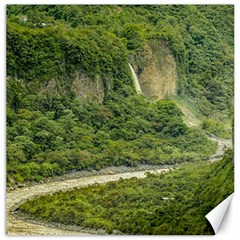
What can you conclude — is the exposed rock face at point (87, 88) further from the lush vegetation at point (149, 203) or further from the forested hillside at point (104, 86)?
the lush vegetation at point (149, 203)

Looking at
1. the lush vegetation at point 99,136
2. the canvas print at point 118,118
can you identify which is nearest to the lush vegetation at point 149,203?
the canvas print at point 118,118

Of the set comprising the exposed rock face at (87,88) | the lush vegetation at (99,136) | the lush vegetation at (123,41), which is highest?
the lush vegetation at (123,41)

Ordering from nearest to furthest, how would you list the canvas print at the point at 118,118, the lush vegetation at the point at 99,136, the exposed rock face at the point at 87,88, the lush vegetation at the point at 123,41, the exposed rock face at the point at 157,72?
the canvas print at the point at 118,118 < the lush vegetation at the point at 99,136 < the lush vegetation at the point at 123,41 < the exposed rock face at the point at 87,88 < the exposed rock face at the point at 157,72

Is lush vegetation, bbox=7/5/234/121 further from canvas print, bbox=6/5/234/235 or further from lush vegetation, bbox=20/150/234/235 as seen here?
lush vegetation, bbox=20/150/234/235

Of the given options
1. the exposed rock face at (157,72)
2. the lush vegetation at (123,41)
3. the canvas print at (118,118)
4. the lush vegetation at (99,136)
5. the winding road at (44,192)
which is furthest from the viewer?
the exposed rock face at (157,72)

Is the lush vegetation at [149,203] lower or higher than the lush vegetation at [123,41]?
lower

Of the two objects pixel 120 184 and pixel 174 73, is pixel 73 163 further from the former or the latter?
pixel 174 73

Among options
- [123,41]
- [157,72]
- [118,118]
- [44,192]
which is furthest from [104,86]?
[44,192]
